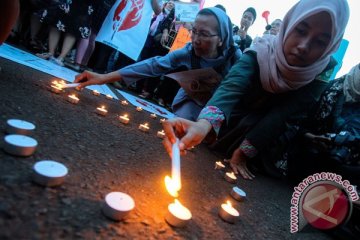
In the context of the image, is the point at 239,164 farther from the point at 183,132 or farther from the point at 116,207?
the point at 116,207

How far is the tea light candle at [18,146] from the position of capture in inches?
38.8

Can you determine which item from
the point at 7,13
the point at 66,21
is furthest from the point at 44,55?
the point at 7,13

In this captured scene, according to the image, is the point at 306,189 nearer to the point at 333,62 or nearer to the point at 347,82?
the point at 333,62

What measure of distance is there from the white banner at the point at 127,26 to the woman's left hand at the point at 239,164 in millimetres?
3426

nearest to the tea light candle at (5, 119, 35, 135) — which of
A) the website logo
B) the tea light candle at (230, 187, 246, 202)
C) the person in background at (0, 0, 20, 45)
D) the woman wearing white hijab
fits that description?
the person in background at (0, 0, 20, 45)

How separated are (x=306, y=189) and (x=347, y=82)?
1815 millimetres

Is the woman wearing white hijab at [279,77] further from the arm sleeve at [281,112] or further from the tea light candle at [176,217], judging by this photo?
the tea light candle at [176,217]

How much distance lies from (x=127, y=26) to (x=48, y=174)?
184 inches

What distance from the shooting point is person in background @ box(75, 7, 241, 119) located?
2705mm

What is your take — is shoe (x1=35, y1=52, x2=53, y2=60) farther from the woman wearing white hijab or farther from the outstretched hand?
the woman wearing white hijab

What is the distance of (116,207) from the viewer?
87 centimetres

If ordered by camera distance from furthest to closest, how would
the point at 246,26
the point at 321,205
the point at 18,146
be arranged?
the point at 246,26, the point at 321,205, the point at 18,146

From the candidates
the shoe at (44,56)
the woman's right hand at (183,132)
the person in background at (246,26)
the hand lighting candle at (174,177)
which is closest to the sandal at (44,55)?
the shoe at (44,56)

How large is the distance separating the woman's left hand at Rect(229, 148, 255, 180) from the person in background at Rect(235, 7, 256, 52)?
2.64 metres
